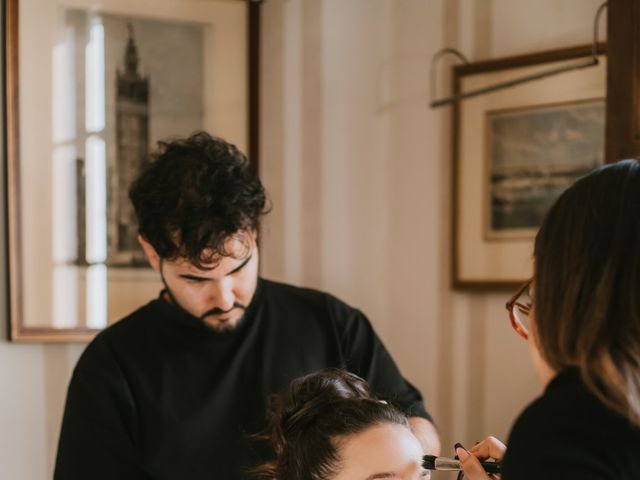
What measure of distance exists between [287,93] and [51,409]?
108cm

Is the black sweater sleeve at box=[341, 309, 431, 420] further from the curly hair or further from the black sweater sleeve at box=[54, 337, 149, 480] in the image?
→ the black sweater sleeve at box=[54, 337, 149, 480]

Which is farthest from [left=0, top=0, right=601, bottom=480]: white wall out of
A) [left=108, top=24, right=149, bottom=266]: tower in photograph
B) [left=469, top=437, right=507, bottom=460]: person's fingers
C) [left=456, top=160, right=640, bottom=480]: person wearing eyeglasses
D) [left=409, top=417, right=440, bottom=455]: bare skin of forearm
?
[left=456, top=160, right=640, bottom=480]: person wearing eyeglasses

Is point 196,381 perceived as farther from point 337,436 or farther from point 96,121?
point 96,121

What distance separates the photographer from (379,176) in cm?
276

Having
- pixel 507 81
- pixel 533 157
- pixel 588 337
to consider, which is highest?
pixel 507 81

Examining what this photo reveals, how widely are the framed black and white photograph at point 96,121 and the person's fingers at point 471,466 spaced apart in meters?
1.54

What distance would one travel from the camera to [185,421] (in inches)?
71.5

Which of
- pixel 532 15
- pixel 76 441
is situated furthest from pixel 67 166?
pixel 532 15

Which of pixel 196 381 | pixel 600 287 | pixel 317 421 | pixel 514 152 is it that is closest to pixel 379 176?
pixel 514 152

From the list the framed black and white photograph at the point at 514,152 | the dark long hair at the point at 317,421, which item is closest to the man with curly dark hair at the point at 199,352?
the dark long hair at the point at 317,421

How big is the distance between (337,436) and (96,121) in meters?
1.29

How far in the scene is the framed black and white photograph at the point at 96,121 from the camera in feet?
7.97

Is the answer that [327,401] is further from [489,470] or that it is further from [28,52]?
[28,52]

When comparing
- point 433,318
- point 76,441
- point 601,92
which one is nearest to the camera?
point 76,441
